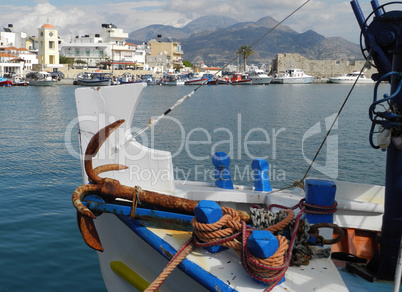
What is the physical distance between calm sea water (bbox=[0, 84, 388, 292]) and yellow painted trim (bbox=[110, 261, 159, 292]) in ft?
5.59

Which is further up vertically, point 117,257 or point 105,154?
point 105,154

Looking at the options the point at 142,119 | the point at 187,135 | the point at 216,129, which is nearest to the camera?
the point at 187,135

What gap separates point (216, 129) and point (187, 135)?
3.56m

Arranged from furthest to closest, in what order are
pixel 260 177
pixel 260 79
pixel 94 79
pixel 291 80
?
Answer: pixel 291 80 < pixel 260 79 < pixel 94 79 < pixel 260 177

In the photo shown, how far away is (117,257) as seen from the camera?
5.42m

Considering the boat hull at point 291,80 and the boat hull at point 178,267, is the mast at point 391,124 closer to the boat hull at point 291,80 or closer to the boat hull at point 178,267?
the boat hull at point 178,267

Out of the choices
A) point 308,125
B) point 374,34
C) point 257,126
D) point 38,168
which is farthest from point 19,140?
point 374,34

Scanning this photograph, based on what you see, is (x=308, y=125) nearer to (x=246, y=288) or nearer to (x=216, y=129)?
(x=216, y=129)

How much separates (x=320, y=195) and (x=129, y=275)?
97.4 inches

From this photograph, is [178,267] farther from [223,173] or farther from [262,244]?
[223,173]

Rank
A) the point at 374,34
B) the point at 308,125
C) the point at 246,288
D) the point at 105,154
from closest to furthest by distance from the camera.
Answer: the point at 246,288, the point at 374,34, the point at 105,154, the point at 308,125

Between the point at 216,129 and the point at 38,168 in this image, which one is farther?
the point at 216,129

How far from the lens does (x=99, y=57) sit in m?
113

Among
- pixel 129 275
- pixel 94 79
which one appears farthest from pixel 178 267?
pixel 94 79
